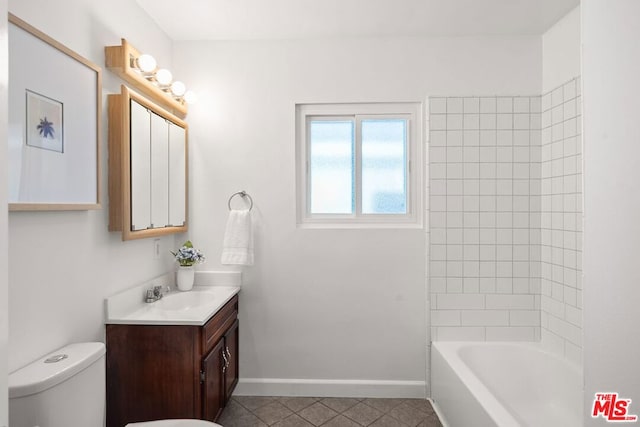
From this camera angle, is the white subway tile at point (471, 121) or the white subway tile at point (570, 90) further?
the white subway tile at point (471, 121)

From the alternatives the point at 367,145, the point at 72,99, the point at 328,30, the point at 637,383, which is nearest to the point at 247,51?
the point at 328,30

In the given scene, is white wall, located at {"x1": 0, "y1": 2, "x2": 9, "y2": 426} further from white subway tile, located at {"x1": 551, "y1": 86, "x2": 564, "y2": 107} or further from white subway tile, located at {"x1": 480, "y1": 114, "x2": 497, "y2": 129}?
white subway tile, located at {"x1": 551, "y1": 86, "x2": 564, "y2": 107}

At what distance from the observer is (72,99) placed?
1578mm

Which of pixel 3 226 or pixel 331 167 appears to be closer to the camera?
pixel 3 226

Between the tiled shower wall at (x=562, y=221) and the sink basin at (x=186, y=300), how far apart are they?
2.20m

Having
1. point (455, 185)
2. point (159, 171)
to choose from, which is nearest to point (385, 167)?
point (455, 185)

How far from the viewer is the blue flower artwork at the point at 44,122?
136 centimetres

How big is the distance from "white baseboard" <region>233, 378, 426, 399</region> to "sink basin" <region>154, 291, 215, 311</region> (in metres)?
0.70

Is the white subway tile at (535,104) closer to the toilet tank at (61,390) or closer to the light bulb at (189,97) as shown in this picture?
the light bulb at (189,97)

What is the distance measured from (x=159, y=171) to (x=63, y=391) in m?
1.30

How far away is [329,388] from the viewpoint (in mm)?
2678

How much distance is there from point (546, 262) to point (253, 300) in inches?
79.7

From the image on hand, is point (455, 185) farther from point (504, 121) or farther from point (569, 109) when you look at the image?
point (569, 109)

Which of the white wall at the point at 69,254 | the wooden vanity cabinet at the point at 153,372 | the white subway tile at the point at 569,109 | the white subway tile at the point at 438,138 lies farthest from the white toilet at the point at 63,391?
the white subway tile at the point at 569,109
